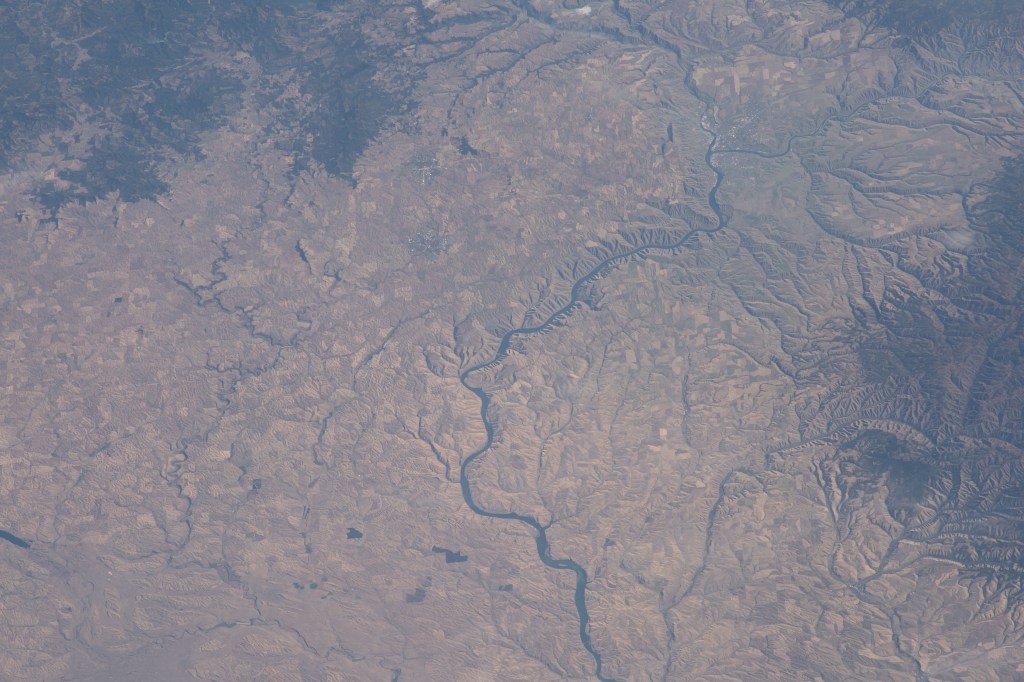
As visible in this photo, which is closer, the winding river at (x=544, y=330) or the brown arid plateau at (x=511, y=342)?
the brown arid plateau at (x=511, y=342)

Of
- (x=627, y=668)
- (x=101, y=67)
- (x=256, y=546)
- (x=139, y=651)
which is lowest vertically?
(x=627, y=668)

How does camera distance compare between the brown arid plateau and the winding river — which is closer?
the brown arid plateau

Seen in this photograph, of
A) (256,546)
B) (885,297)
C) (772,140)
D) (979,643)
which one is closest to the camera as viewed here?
(979,643)

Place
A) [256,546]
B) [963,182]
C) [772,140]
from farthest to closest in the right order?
1. [772,140]
2. [963,182]
3. [256,546]

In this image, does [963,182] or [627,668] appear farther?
[963,182]

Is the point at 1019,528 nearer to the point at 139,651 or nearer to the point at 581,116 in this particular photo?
the point at 581,116

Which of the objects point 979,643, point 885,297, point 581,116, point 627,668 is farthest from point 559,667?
point 581,116

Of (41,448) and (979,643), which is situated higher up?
(41,448)
